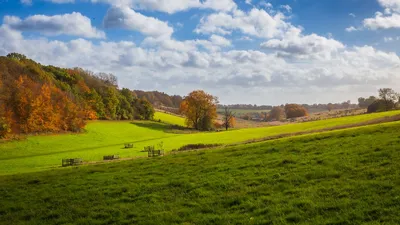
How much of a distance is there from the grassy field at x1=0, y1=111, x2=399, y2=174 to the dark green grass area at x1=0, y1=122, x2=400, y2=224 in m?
21.0

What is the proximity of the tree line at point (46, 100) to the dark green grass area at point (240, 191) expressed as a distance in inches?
2123

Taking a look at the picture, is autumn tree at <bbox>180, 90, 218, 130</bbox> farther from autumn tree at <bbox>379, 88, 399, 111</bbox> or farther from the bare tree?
autumn tree at <bbox>379, 88, 399, 111</bbox>

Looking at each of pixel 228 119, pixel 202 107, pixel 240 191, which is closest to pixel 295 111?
pixel 228 119

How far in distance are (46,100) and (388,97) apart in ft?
322

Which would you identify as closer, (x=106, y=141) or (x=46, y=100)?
(x=46, y=100)

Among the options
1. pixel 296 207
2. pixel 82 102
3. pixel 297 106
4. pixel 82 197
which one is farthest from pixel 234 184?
pixel 297 106

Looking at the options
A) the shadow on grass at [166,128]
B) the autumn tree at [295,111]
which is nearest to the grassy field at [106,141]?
the shadow on grass at [166,128]

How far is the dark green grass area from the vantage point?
11992 mm

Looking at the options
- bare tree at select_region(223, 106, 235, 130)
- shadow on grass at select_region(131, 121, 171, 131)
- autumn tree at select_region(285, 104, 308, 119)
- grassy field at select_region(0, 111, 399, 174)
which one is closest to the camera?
grassy field at select_region(0, 111, 399, 174)

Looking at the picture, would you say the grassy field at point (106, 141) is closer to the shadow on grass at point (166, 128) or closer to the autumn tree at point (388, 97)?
the shadow on grass at point (166, 128)

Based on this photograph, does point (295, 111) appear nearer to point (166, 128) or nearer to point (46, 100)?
point (166, 128)

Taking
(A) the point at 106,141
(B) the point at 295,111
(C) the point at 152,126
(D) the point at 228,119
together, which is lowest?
(A) the point at 106,141

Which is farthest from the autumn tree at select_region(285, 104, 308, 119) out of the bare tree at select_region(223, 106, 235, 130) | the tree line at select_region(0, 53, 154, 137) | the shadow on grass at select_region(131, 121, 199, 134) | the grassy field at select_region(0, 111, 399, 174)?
the tree line at select_region(0, 53, 154, 137)

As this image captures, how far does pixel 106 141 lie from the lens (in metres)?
83.3
